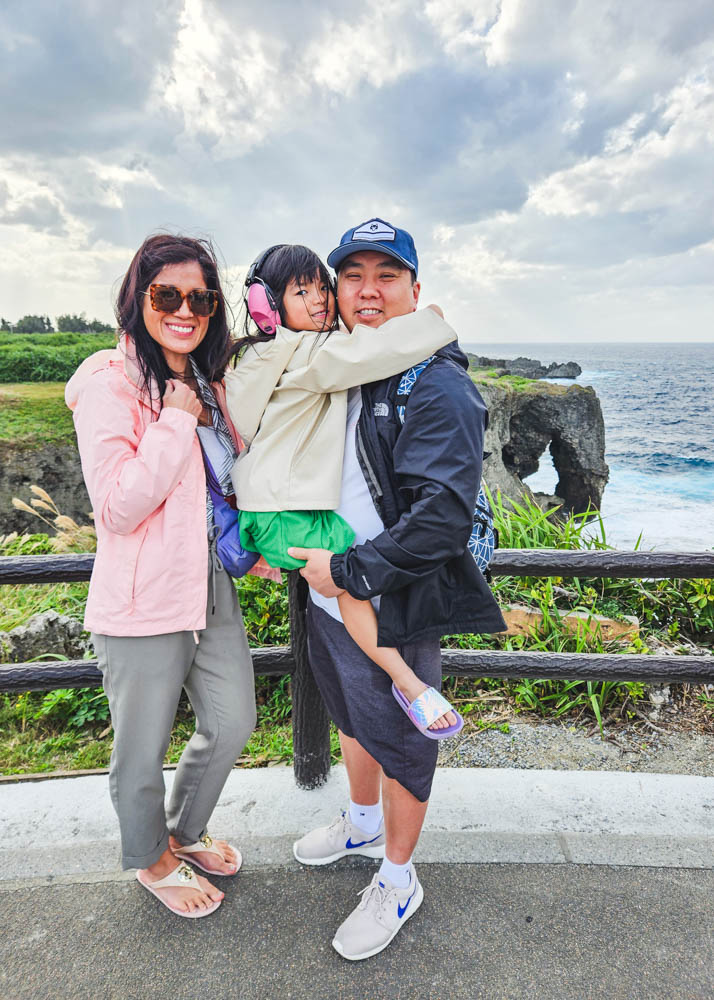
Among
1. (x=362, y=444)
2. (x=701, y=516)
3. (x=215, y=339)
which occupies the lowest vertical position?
(x=701, y=516)

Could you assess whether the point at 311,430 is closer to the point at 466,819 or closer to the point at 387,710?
the point at 387,710

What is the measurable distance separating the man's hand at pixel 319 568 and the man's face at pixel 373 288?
0.74 meters

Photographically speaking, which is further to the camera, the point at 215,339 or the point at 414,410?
the point at 215,339

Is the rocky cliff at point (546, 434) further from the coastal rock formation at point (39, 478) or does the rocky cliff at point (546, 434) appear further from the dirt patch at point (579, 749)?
the dirt patch at point (579, 749)

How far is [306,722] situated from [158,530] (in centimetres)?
124

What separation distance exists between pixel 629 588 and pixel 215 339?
3334mm

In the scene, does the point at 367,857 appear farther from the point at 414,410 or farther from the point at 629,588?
the point at 629,588

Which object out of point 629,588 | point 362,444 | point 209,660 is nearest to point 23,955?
point 209,660

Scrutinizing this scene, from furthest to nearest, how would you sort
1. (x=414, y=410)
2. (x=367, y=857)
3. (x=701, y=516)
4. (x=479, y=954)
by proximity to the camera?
(x=701, y=516), (x=367, y=857), (x=479, y=954), (x=414, y=410)

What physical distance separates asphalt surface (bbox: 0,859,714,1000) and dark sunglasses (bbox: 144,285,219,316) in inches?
77.7

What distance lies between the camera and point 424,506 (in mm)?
1596

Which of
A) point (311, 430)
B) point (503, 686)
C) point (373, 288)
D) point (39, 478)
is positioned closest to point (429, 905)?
point (311, 430)

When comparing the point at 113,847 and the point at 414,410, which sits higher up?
the point at 414,410

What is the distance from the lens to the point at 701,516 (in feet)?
112
